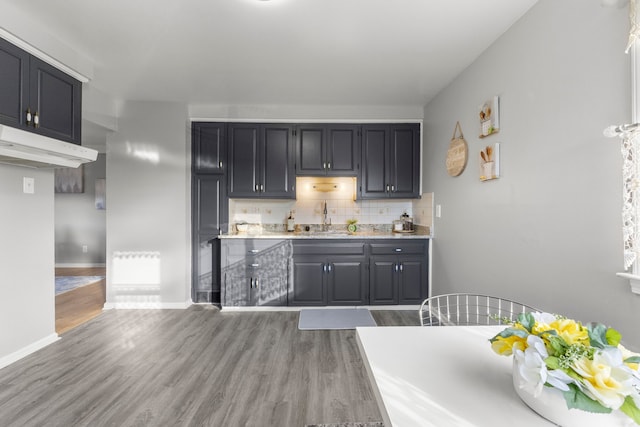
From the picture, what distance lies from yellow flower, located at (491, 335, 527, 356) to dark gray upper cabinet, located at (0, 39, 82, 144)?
9.93ft

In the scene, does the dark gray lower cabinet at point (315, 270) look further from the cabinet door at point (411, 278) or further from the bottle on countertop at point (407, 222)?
the bottle on countertop at point (407, 222)

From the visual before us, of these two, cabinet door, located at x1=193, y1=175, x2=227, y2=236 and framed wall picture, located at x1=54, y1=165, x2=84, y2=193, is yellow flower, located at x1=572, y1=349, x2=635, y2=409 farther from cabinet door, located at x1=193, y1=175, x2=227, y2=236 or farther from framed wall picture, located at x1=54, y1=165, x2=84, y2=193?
framed wall picture, located at x1=54, y1=165, x2=84, y2=193

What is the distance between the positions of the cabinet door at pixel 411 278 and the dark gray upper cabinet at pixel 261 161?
163 cm

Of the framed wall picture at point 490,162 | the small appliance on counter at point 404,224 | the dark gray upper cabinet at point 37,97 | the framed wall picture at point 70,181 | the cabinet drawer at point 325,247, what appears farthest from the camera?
the framed wall picture at point 70,181

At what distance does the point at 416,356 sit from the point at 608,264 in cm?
118

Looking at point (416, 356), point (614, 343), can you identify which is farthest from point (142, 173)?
point (614, 343)

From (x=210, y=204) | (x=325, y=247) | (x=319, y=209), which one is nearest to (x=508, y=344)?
(x=325, y=247)

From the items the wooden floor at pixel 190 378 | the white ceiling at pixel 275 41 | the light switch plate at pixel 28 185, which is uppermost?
the white ceiling at pixel 275 41

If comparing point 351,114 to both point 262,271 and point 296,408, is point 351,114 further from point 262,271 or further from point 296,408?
point 296,408

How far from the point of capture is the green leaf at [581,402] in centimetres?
59

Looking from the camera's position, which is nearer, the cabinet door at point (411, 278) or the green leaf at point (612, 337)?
the green leaf at point (612, 337)

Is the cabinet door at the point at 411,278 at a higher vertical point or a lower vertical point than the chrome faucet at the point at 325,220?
lower

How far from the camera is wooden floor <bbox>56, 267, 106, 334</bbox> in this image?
3346 millimetres

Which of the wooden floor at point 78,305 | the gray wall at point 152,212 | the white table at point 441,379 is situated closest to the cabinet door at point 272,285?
the gray wall at point 152,212
